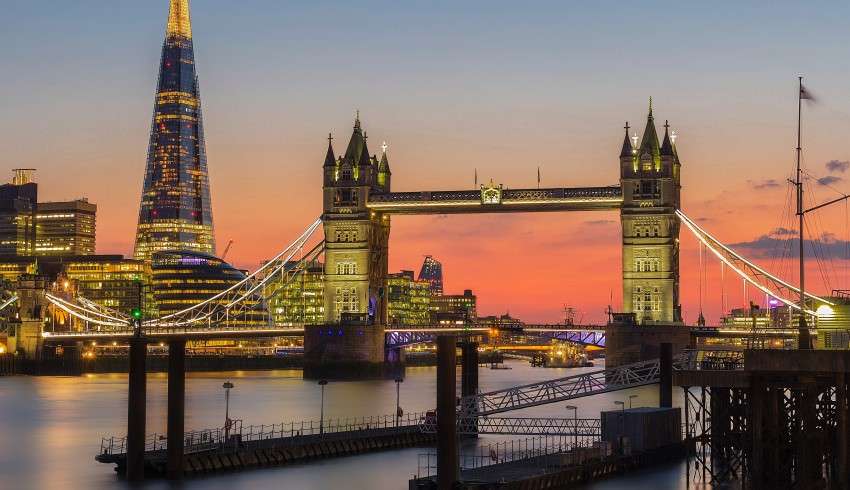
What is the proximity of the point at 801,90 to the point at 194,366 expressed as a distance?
148 m

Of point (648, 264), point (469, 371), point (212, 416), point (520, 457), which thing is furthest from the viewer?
point (648, 264)

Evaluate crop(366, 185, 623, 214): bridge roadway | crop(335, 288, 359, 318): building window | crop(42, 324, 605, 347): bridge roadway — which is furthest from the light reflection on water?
crop(366, 185, 623, 214): bridge roadway

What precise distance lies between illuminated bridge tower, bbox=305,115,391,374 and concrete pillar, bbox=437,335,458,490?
324 feet

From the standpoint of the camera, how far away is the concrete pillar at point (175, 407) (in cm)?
5491

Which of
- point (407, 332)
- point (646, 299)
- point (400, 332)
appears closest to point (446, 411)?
point (646, 299)

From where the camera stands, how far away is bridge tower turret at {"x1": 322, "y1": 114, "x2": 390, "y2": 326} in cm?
14988

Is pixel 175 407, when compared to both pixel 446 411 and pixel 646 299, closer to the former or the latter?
pixel 446 411

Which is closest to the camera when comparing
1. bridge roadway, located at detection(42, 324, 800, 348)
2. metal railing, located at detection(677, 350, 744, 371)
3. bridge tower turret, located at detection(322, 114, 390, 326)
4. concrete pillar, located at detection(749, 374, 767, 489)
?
concrete pillar, located at detection(749, 374, 767, 489)

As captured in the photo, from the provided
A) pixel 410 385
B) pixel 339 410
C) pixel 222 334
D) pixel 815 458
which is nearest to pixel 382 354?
pixel 410 385

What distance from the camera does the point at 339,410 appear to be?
4063 inches

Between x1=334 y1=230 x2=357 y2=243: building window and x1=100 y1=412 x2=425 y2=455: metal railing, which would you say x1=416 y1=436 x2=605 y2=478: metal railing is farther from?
x1=334 y1=230 x2=357 y2=243: building window

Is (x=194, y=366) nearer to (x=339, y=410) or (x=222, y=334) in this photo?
(x=222, y=334)

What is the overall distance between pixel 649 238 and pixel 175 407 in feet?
304

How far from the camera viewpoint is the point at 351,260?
150375 millimetres
